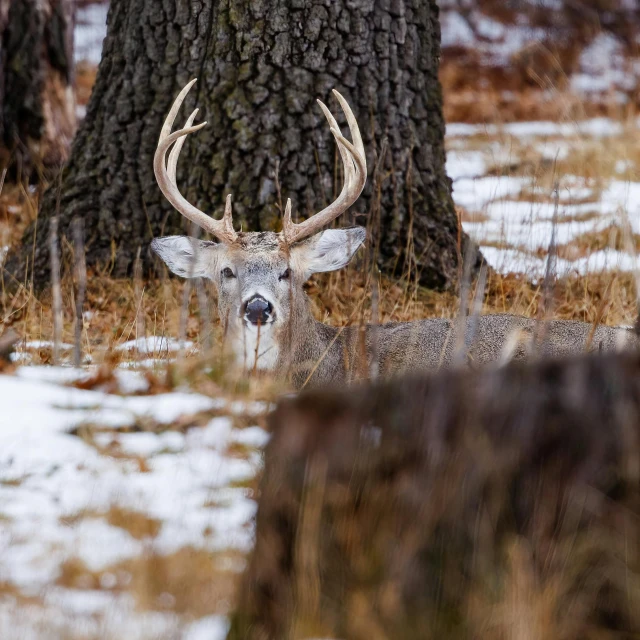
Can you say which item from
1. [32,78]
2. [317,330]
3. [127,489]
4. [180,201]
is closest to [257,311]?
[317,330]

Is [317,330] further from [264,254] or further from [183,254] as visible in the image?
[183,254]

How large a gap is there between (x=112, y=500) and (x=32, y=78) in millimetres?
8391

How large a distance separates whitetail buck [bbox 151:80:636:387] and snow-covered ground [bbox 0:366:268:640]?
1612 millimetres

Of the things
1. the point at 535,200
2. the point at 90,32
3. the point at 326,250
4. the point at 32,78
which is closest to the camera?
the point at 326,250

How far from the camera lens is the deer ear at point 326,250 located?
233 inches

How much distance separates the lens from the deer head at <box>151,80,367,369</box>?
17.7 ft

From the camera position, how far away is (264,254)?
18.5ft

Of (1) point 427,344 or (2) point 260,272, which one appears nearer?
(2) point 260,272

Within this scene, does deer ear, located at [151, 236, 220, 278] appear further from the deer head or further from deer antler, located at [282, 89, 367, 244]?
deer antler, located at [282, 89, 367, 244]

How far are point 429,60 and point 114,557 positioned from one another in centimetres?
496

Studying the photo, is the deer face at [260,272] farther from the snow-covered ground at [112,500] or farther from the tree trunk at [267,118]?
the snow-covered ground at [112,500]

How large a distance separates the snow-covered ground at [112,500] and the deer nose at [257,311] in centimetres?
145

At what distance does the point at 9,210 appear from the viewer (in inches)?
364

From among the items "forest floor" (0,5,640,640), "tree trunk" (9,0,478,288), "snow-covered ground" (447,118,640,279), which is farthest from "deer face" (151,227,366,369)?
"snow-covered ground" (447,118,640,279)
